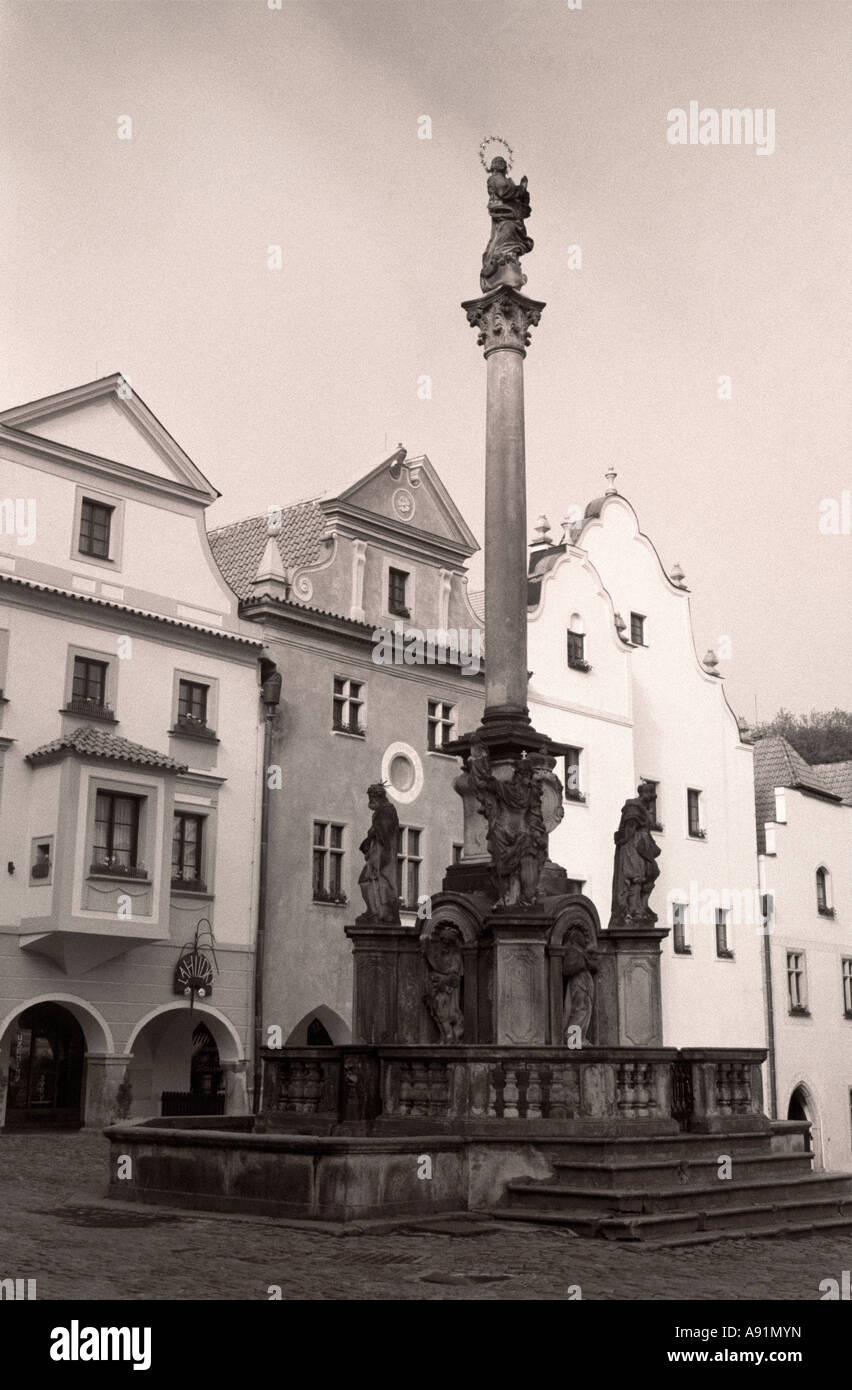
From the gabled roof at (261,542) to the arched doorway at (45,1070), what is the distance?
9372 mm

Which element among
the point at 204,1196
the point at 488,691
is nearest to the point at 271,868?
the point at 488,691

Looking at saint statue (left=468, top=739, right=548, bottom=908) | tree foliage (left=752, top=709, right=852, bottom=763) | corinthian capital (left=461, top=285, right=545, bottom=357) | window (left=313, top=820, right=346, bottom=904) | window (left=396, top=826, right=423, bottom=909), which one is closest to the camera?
saint statue (left=468, top=739, right=548, bottom=908)

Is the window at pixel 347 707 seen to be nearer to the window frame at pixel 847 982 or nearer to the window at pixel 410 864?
the window at pixel 410 864

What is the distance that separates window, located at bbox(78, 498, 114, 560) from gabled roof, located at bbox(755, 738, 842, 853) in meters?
21.2

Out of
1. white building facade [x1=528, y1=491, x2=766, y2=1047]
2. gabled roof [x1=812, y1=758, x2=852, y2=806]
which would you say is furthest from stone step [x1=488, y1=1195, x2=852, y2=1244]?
gabled roof [x1=812, y1=758, x2=852, y2=806]

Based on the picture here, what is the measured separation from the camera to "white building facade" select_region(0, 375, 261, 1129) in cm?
2623

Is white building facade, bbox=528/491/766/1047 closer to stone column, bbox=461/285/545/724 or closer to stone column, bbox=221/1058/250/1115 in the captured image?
stone column, bbox=221/1058/250/1115

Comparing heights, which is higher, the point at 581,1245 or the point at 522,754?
the point at 522,754

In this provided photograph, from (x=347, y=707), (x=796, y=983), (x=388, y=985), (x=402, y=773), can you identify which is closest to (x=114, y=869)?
(x=347, y=707)
